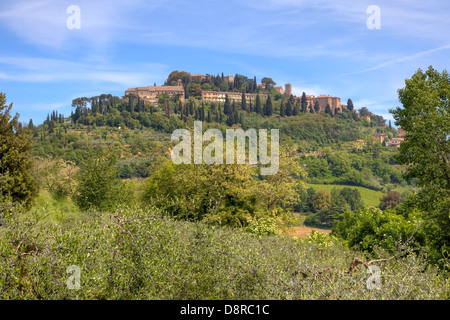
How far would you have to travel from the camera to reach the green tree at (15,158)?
15.3m

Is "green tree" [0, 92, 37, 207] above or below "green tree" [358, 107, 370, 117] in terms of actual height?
below

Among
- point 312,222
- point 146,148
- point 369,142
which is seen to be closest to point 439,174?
point 312,222

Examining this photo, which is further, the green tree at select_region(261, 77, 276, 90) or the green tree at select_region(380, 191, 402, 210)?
the green tree at select_region(261, 77, 276, 90)

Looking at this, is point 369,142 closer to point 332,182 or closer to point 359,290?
point 332,182

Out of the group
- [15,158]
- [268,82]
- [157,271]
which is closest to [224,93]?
[268,82]

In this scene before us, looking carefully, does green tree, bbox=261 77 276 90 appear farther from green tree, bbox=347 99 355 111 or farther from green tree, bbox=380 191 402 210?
green tree, bbox=380 191 402 210

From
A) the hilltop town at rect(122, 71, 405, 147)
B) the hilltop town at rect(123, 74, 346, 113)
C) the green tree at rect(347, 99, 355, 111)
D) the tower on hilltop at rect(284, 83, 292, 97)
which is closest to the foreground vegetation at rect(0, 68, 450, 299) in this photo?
the hilltop town at rect(122, 71, 405, 147)

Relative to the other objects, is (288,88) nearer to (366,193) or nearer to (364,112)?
(364,112)

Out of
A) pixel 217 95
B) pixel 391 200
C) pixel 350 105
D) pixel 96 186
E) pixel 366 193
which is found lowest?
pixel 366 193

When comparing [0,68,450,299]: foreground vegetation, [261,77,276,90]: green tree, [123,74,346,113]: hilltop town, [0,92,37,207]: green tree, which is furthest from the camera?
[261,77,276,90]: green tree

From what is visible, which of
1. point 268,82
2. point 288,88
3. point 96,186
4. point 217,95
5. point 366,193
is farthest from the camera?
point 288,88

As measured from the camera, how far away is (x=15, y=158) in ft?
50.5

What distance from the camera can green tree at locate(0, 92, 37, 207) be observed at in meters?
15.3

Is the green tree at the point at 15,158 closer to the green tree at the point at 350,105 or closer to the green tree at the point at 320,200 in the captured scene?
the green tree at the point at 320,200
